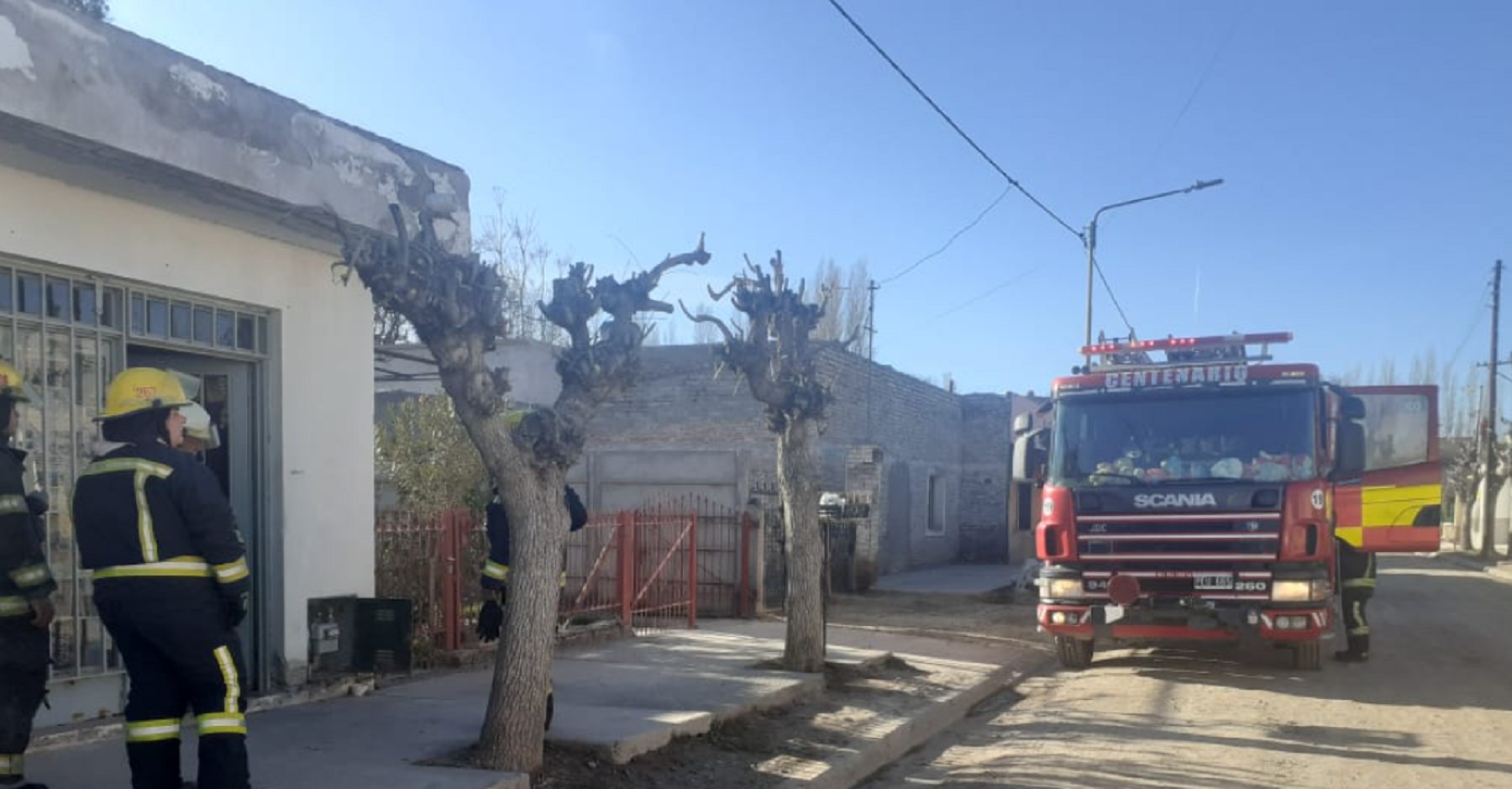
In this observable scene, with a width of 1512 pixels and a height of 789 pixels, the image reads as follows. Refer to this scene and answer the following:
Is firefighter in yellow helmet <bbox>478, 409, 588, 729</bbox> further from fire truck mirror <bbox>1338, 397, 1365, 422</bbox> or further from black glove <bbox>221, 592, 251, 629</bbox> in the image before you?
fire truck mirror <bbox>1338, 397, 1365, 422</bbox>

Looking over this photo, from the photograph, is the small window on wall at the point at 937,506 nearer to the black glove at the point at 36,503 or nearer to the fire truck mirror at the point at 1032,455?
the fire truck mirror at the point at 1032,455

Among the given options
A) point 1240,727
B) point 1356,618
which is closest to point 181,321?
point 1240,727

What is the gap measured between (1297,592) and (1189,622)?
92 cm

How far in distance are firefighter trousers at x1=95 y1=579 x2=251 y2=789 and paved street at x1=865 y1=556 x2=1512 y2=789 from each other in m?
3.84

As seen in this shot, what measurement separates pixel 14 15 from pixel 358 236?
6.65ft

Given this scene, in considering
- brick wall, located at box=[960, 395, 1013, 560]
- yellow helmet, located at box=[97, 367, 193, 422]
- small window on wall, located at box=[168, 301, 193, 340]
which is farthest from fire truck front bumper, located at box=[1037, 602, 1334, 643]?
brick wall, located at box=[960, 395, 1013, 560]

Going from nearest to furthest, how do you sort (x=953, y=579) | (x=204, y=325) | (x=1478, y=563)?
(x=204, y=325)
(x=953, y=579)
(x=1478, y=563)

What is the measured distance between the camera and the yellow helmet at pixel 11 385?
200 inches

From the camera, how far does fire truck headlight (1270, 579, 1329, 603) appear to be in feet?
31.9

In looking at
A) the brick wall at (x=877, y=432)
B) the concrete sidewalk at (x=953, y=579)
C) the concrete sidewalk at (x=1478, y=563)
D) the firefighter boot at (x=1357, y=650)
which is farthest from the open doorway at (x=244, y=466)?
the concrete sidewalk at (x=1478, y=563)

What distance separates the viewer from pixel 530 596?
19.4ft

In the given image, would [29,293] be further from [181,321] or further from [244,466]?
[244,466]

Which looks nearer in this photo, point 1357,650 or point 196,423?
point 196,423

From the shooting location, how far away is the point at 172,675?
15.3 ft
